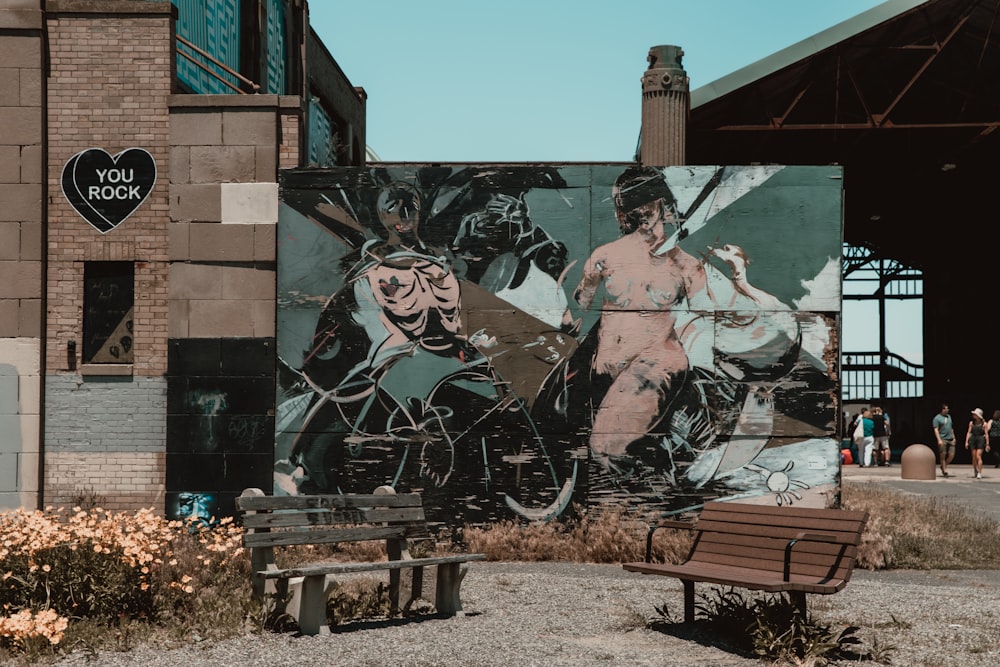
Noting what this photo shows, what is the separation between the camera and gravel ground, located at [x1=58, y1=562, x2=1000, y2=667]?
7.92 m

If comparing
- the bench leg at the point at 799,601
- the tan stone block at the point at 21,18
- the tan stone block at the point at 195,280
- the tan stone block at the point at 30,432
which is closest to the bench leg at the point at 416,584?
the bench leg at the point at 799,601

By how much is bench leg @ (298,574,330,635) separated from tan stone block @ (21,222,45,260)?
754cm

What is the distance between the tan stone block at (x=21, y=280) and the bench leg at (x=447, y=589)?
7376 mm

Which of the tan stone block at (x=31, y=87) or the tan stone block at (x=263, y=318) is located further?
the tan stone block at (x=31, y=87)

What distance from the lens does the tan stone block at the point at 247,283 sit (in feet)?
46.9

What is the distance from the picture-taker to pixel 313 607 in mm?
8672

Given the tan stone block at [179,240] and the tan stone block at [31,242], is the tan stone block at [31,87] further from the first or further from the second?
the tan stone block at [179,240]

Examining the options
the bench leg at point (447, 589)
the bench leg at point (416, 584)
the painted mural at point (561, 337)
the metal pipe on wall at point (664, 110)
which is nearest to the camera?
the bench leg at point (447, 589)

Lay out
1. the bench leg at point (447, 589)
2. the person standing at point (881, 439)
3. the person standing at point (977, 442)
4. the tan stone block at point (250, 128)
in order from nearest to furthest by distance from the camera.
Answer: the bench leg at point (447, 589)
the tan stone block at point (250, 128)
the person standing at point (977, 442)
the person standing at point (881, 439)

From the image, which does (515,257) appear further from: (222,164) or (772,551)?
(772,551)

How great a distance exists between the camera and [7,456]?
1416 centimetres

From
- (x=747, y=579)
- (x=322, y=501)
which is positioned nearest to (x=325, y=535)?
(x=322, y=501)

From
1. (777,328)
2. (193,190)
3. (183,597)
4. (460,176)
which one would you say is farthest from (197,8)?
(183,597)

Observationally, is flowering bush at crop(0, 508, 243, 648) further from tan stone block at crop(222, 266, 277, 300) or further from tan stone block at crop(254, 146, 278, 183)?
tan stone block at crop(254, 146, 278, 183)
